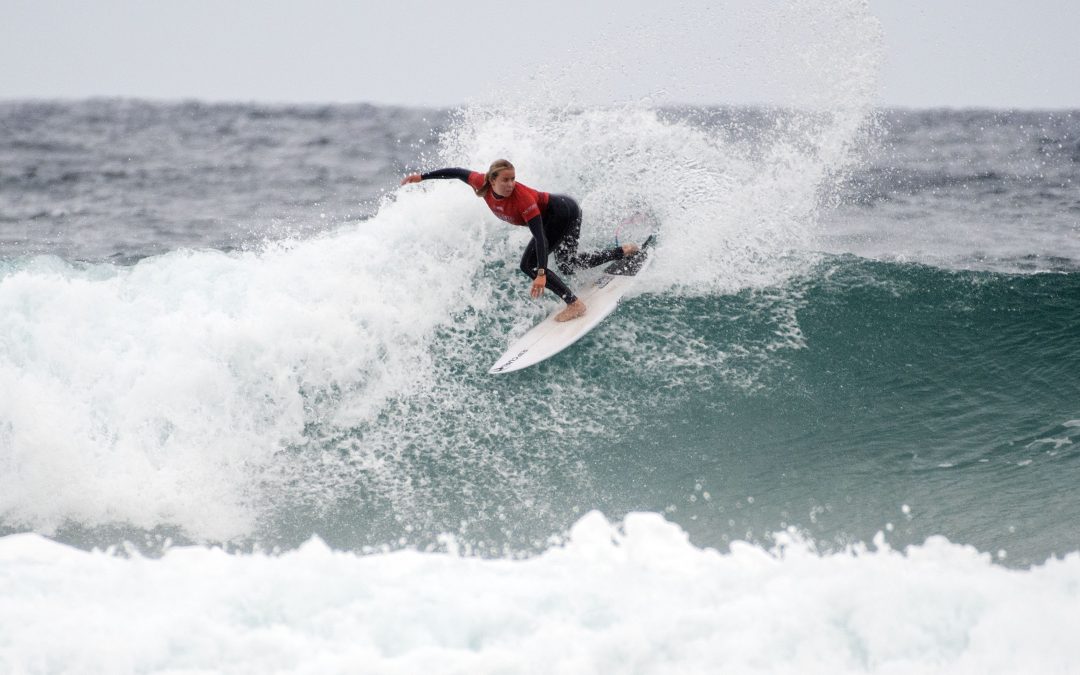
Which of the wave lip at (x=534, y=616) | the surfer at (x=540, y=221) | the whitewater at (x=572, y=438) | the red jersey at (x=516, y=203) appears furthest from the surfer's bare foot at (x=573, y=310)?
the wave lip at (x=534, y=616)

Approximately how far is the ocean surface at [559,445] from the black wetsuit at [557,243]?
0.46 m

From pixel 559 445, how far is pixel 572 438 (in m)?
0.13

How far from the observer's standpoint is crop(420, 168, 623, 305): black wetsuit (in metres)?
6.41

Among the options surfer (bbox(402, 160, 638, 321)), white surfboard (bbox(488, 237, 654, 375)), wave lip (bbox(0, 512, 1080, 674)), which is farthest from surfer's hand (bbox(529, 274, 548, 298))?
wave lip (bbox(0, 512, 1080, 674))

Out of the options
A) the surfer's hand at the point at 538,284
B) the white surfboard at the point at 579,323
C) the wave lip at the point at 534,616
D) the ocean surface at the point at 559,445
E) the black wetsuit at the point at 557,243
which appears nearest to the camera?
the wave lip at the point at 534,616

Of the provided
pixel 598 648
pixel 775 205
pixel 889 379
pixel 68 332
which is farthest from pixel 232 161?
pixel 598 648

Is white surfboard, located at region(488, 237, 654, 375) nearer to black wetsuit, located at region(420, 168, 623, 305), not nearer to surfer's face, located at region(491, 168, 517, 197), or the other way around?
black wetsuit, located at region(420, 168, 623, 305)

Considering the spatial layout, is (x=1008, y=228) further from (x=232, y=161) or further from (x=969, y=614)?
(x=232, y=161)

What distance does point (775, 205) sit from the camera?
8.19 m

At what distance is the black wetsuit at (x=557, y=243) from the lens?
6414 mm

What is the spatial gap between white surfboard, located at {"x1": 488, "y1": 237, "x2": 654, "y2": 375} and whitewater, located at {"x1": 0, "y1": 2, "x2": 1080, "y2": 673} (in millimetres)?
133

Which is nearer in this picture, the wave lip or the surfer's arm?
the wave lip

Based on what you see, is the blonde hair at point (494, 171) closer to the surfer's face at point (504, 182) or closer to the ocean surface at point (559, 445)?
the surfer's face at point (504, 182)

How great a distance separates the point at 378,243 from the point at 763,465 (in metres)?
3.84
